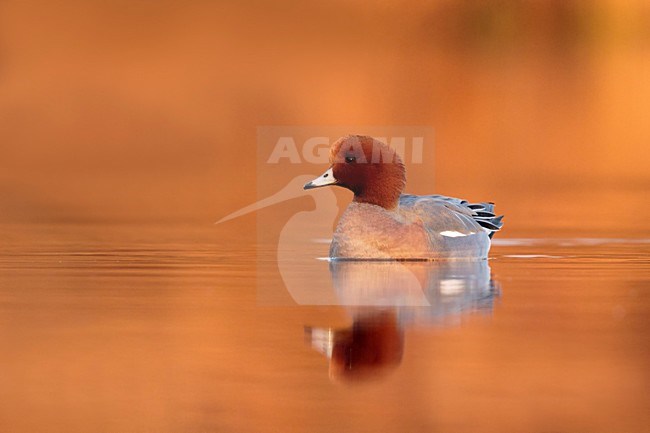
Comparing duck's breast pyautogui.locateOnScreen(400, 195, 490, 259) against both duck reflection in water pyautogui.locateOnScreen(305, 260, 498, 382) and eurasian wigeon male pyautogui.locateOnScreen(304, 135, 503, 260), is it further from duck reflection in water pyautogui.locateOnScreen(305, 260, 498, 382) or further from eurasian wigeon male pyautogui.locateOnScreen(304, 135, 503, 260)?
duck reflection in water pyautogui.locateOnScreen(305, 260, 498, 382)

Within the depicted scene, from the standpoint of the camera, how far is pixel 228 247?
10852 millimetres

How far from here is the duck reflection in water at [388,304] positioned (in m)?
5.24

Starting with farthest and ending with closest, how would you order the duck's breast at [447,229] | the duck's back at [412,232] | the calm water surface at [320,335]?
the duck's breast at [447,229] → the duck's back at [412,232] → the calm water surface at [320,335]

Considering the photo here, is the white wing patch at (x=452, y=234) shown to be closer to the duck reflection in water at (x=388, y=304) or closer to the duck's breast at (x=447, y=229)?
the duck's breast at (x=447, y=229)

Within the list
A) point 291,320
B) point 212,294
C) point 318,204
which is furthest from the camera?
point 318,204

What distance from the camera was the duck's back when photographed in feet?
32.6

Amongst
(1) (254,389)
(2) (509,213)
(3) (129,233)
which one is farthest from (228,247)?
(1) (254,389)

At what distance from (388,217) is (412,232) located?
202 millimetres

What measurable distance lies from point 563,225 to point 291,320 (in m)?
6.93

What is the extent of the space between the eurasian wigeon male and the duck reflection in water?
21cm

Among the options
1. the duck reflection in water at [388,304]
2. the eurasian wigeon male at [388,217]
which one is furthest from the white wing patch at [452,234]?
the duck reflection in water at [388,304]

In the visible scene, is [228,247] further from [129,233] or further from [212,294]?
[212,294]

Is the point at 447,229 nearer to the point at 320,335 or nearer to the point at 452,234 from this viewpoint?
the point at 452,234

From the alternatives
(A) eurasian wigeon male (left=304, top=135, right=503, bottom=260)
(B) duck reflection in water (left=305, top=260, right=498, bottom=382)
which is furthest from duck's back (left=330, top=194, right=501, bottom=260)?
(B) duck reflection in water (left=305, top=260, right=498, bottom=382)
